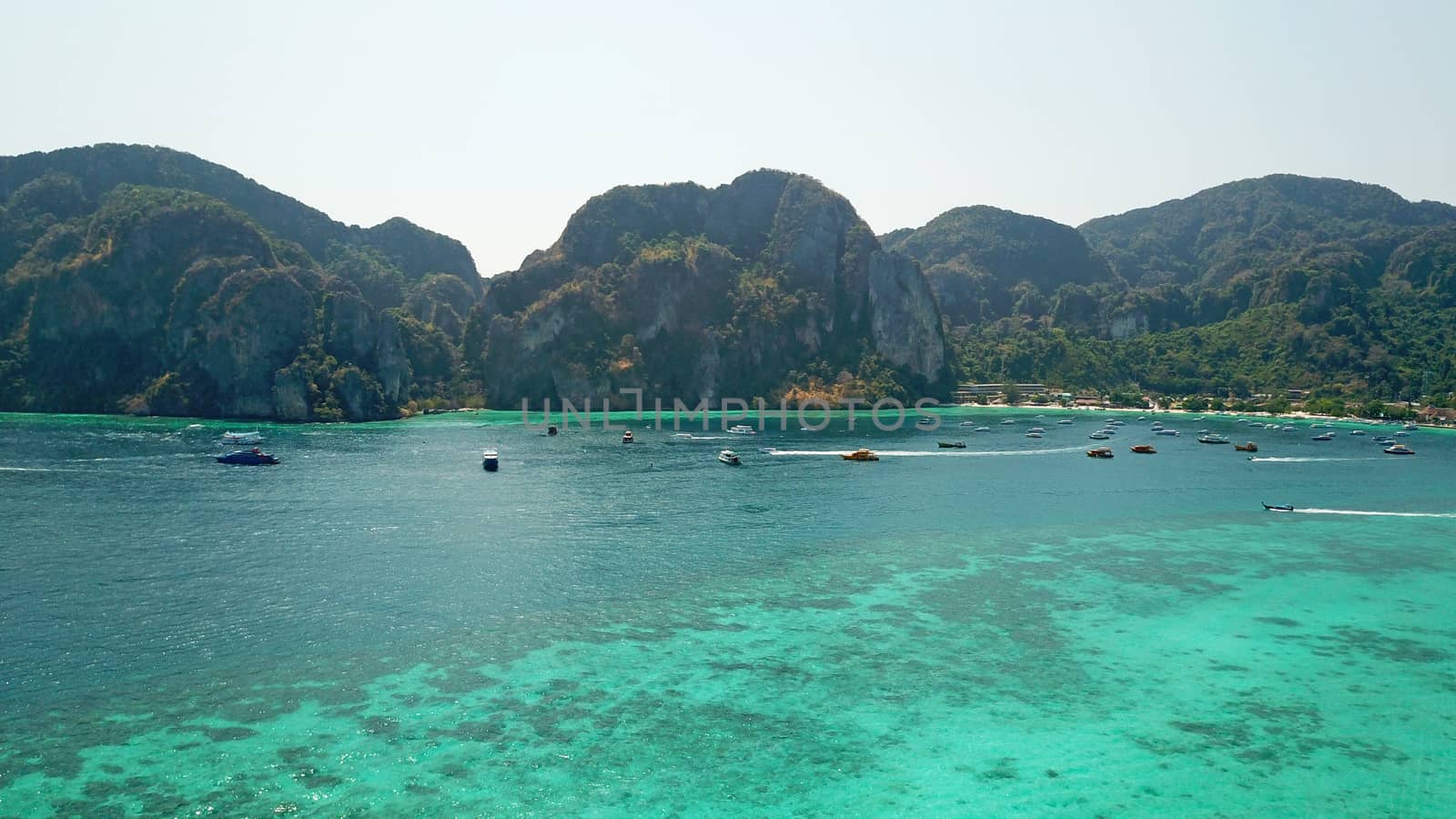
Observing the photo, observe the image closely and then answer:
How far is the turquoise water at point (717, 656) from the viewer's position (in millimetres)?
30391

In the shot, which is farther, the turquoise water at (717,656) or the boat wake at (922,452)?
the boat wake at (922,452)

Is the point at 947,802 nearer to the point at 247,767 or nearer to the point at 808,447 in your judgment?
the point at 247,767

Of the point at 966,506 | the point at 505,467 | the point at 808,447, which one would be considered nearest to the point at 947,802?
the point at 966,506

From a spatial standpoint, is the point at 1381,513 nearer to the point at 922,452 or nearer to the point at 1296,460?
the point at 1296,460

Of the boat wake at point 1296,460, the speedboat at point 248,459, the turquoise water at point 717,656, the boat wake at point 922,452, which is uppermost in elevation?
the speedboat at point 248,459

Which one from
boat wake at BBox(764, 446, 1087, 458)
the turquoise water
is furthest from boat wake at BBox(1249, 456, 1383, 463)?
the turquoise water

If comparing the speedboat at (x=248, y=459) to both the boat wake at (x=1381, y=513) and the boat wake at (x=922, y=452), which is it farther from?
the boat wake at (x=1381, y=513)

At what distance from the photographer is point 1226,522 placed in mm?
83188

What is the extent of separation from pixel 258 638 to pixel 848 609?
33029mm

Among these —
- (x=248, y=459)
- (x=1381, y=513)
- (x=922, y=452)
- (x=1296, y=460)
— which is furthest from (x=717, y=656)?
(x=1296, y=460)

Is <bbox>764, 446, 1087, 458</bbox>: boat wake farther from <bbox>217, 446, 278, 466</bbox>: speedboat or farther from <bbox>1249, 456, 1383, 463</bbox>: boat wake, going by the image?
<bbox>217, 446, 278, 466</bbox>: speedboat

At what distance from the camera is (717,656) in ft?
142

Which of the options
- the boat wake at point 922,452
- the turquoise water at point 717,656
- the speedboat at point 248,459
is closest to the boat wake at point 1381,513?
the turquoise water at point 717,656

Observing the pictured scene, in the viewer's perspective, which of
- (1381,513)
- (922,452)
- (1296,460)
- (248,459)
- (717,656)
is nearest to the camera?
(717,656)
